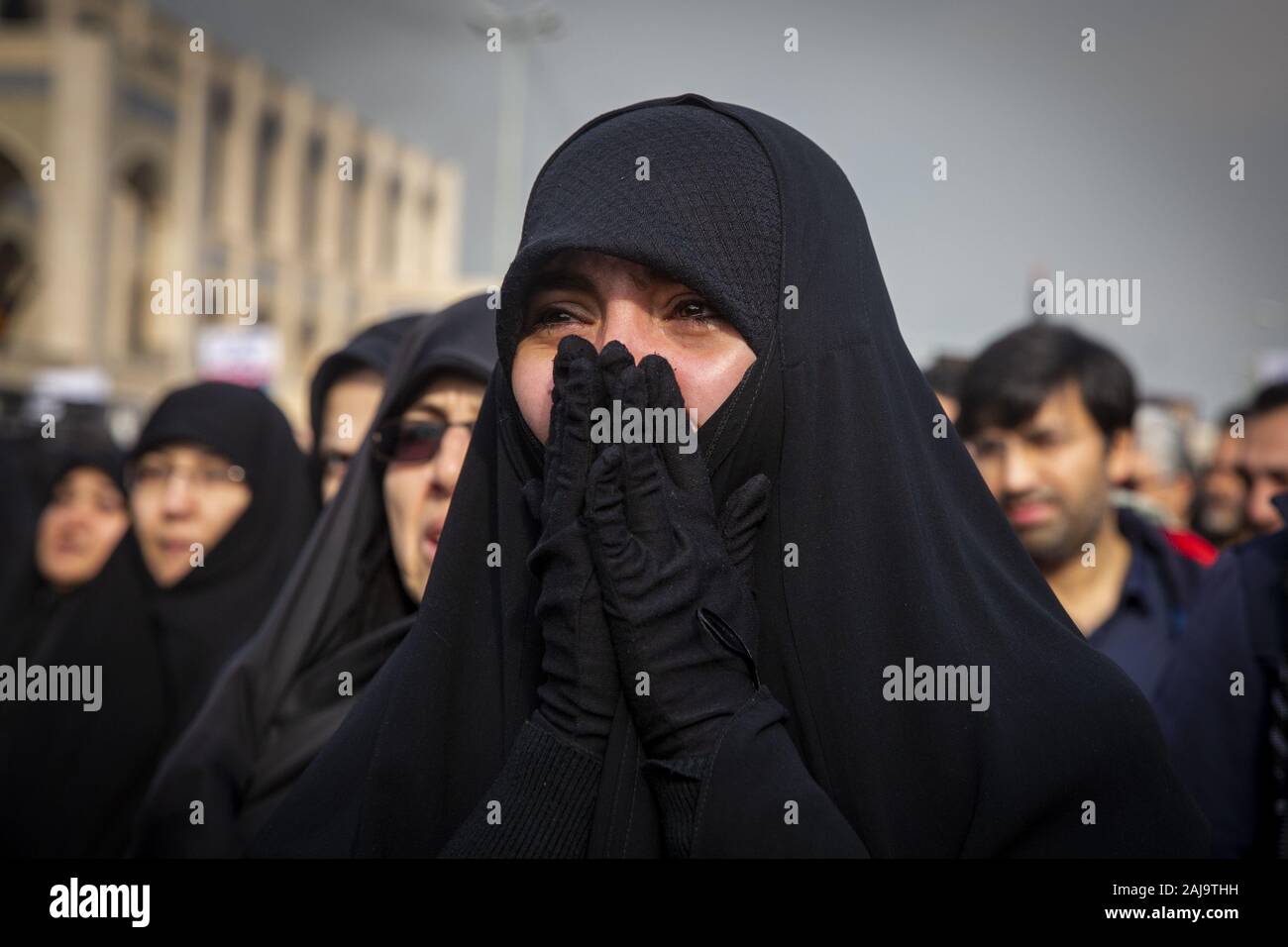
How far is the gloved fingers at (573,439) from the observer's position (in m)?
1.52

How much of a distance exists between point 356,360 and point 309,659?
92 centimetres

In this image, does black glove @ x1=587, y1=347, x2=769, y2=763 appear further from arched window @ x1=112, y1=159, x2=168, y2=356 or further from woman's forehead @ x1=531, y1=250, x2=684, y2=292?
arched window @ x1=112, y1=159, x2=168, y2=356

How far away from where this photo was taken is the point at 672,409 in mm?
1526

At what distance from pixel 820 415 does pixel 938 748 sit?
424mm

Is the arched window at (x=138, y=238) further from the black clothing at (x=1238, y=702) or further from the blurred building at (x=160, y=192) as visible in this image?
the black clothing at (x=1238, y=702)

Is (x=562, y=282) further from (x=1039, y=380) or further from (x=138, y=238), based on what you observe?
(x=138, y=238)

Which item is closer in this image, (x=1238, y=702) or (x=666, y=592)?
(x=666, y=592)

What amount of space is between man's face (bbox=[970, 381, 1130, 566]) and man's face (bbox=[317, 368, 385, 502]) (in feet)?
5.37

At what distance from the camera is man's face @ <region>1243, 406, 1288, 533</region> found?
4113mm

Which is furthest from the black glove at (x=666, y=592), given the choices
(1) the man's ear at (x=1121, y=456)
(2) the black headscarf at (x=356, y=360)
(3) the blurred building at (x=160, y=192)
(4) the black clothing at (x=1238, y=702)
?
(3) the blurred building at (x=160, y=192)

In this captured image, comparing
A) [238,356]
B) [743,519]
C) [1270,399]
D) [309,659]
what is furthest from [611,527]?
[238,356]

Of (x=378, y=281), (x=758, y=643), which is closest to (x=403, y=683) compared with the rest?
(x=758, y=643)
